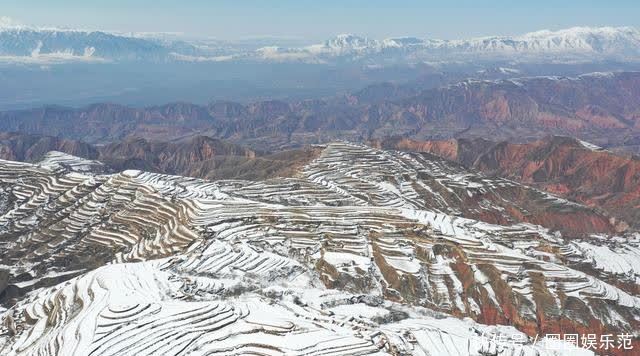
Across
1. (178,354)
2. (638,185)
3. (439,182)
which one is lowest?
(638,185)

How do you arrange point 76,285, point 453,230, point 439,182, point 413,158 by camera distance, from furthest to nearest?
1. point 413,158
2. point 439,182
3. point 453,230
4. point 76,285

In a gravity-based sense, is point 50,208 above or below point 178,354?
below

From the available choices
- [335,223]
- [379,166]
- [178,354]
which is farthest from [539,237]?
[178,354]

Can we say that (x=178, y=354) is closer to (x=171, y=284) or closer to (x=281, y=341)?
(x=281, y=341)

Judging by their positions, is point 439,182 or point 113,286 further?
point 439,182

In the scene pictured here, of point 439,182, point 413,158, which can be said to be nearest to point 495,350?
point 439,182

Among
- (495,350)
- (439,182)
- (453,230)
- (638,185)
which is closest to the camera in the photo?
(495,350)

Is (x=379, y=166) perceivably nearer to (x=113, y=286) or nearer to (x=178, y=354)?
(x=113, y=286)
